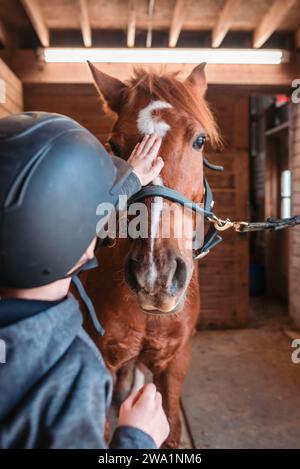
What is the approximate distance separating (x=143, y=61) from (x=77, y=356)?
3164mm

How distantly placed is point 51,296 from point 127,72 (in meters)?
3.14

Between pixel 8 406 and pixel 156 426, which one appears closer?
pixel 8 406

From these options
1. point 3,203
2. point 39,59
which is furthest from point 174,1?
point 3,203

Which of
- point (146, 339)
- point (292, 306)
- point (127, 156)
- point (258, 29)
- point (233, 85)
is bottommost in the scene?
point (292, 306)

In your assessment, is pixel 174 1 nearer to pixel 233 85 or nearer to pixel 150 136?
pixel 233 85

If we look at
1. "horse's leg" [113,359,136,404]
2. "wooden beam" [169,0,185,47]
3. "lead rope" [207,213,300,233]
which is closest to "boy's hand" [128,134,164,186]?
"lead rope" [207,213,300,233]

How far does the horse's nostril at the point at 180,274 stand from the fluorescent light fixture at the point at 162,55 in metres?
2.49

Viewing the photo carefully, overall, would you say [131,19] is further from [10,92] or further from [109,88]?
[109,88]

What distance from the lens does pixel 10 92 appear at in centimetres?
339

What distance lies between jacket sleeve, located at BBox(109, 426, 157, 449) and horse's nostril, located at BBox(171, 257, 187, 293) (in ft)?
2.15

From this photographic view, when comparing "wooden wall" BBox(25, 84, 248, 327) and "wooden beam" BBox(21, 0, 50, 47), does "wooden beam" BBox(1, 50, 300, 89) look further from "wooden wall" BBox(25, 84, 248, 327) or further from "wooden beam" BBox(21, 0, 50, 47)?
"wooden wall" BBox(25, 84, 248, 327)

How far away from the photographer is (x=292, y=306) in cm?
450

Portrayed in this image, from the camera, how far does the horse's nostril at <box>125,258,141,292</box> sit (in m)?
1.42
